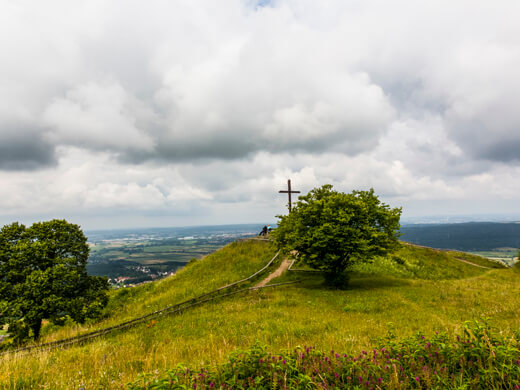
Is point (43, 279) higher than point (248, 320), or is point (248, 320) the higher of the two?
point (43, 279)

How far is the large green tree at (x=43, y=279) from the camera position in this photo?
17.0 metres

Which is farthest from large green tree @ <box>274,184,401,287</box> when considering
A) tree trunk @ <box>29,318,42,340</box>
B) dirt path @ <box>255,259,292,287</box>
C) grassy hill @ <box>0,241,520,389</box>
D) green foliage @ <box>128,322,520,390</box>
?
tree trunk @ <box>29,318,42,340</box>

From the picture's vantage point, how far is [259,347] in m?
5.07

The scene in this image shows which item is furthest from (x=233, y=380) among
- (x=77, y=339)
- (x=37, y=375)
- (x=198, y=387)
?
(x=77, y=339)

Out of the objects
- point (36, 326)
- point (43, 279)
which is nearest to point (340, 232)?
point (43, 279)

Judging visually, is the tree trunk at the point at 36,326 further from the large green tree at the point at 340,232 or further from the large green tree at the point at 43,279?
the large green tree at the point at 340,232

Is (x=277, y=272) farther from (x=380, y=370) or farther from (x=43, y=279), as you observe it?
(x=380, y=370)

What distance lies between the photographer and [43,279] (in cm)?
1731

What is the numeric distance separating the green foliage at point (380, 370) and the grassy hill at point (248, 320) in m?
1.24

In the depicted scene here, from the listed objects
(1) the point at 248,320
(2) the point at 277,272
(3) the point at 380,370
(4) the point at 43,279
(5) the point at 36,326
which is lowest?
A: (5) the point at 36,326

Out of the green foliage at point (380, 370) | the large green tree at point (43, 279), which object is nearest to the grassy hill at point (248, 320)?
the green foliage at point (380, 370)

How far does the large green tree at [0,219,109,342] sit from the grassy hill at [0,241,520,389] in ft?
5.80

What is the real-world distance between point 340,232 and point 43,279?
22713 mm

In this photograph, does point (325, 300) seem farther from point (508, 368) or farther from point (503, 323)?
point (508, 368)
